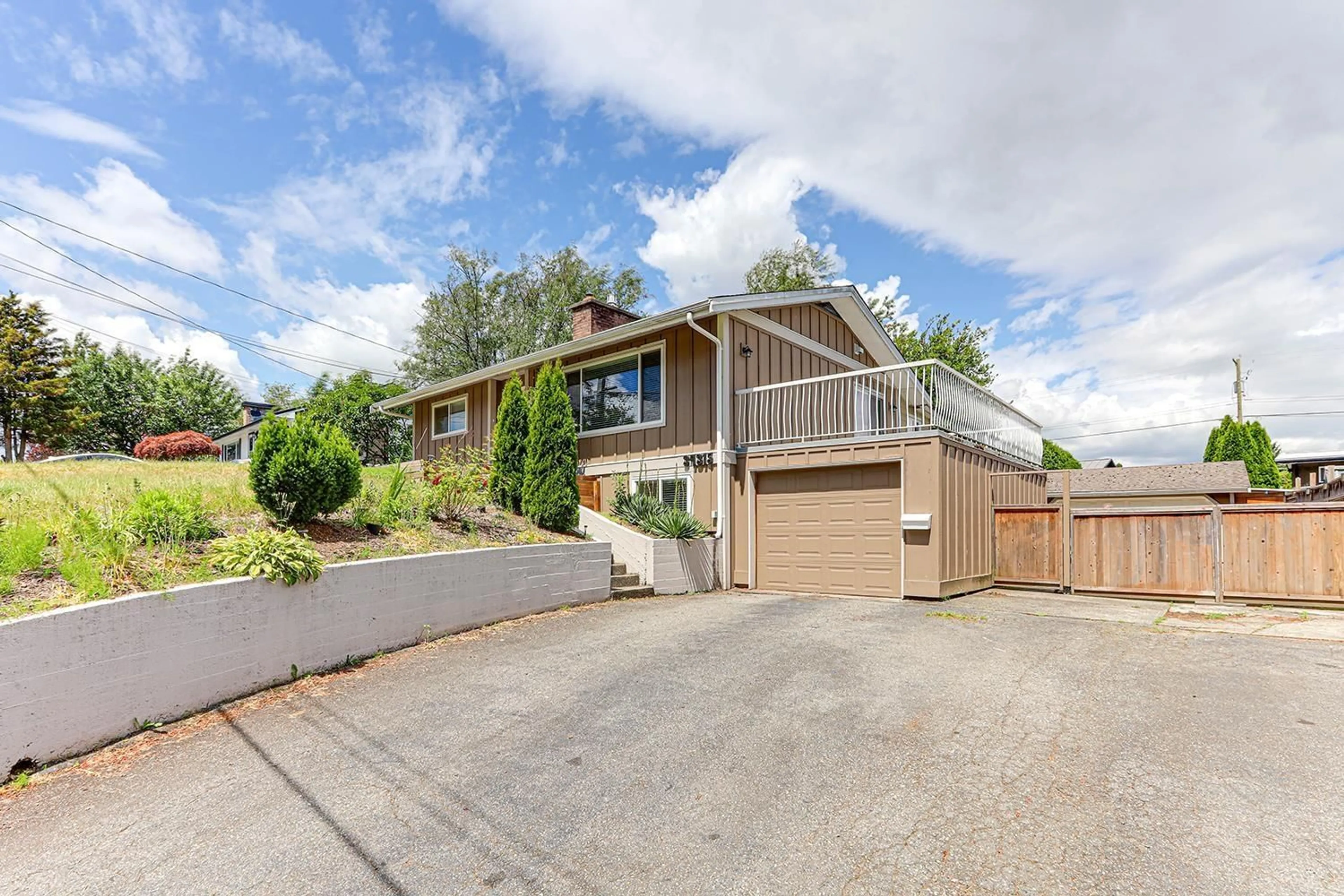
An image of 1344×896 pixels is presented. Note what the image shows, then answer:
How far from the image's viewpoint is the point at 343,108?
473 inches

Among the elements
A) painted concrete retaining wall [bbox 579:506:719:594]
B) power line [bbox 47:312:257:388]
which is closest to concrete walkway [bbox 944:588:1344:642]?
painted concrete retaining wall [bbox 579:506:719:594]

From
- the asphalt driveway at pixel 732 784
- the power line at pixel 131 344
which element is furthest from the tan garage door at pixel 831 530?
the power line at pixel 131 344

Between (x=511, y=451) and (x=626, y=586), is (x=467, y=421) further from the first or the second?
(x=626, y=586)

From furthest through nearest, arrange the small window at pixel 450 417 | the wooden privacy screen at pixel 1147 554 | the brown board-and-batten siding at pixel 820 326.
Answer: the small window at pixel 450 417 → the brown board-and-batten siding at pixel 820 326 → the wooden privacy screen at pixel 1147 554

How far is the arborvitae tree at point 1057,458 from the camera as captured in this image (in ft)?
91.5

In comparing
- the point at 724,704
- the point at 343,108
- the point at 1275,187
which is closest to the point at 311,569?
the point at 724,704

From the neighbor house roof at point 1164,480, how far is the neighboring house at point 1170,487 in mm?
16

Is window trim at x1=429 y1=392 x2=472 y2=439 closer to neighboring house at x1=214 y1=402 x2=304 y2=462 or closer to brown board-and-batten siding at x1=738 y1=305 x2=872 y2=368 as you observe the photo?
brown board-and-batten siding at x1=738 y1=305 x2=872 y2=368

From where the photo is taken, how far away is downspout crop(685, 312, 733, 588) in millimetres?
10039

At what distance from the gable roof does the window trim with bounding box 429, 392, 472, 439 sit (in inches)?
16.6

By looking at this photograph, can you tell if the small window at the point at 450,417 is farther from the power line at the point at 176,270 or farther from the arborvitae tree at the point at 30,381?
the arborvitae tree at the point at 30,381

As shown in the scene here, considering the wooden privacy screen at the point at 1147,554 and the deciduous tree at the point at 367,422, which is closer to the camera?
the wooden privacy screen at the point at 1147,554

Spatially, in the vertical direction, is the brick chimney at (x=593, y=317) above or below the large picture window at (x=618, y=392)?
above

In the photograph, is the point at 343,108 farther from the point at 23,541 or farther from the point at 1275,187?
the point at 1275,187
